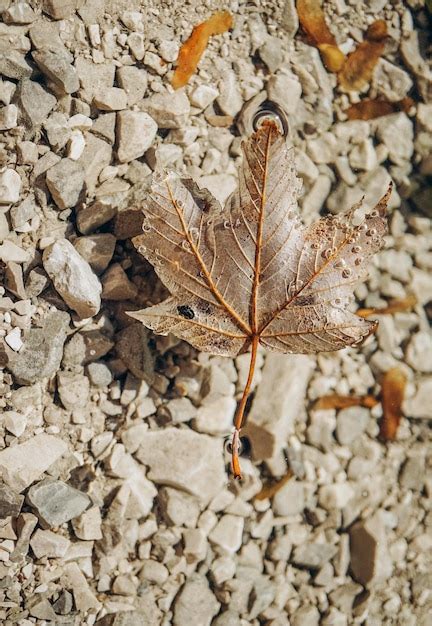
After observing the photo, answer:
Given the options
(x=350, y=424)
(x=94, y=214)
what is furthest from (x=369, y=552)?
(x=94, y=214)

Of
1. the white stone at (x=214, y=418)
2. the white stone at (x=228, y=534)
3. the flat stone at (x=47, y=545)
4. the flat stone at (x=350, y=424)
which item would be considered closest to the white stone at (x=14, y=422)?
the flat stone at (x=47, y=545)

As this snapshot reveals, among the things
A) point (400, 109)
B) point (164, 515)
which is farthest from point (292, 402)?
point (400, 109)

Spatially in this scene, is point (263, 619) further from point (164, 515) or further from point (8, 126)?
point (8, 126)

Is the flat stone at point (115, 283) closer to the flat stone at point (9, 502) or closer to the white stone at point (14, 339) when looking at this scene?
the white stone at point (14, 339)

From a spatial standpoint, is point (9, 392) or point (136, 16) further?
point (136, 16)

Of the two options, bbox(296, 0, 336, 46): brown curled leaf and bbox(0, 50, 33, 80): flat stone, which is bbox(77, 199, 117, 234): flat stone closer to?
bbox(0, 50, 33, 80): flat stone

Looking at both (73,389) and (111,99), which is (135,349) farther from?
(111,99)
